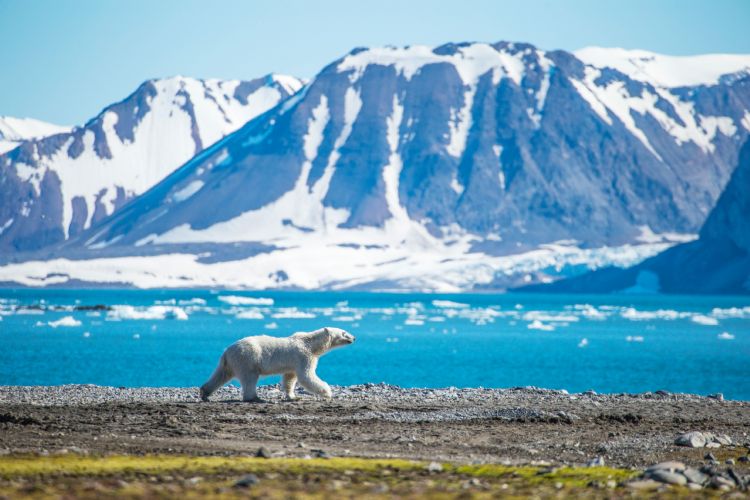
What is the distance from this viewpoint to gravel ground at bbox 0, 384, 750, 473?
68.4 feet

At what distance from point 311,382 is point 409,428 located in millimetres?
4688

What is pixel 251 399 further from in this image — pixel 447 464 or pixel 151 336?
pixel 151 336

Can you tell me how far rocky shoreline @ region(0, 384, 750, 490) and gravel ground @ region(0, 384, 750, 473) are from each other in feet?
0.10

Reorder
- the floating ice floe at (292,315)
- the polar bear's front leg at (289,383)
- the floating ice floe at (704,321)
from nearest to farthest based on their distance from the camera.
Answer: the polar bear's front leg at (289,383)
the floating ice floe at (704,321)
the floating ice floe at (292,315)

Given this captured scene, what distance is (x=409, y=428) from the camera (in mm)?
24328

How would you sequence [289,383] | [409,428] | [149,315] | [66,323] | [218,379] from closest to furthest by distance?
1. [409,428]
2. [218,379]
3. [289,383]
4. [66,323]
5. [149,315]

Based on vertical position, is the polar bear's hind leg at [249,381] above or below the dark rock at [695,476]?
above

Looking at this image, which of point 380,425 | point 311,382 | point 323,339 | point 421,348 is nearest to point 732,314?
point 421,348

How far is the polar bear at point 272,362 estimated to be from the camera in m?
27.9

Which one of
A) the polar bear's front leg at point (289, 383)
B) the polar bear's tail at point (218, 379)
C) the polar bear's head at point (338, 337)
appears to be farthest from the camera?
the polar bear's head at point (338, 337)

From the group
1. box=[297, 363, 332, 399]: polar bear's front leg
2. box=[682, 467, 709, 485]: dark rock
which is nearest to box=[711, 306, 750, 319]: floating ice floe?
box=[297, 363, 332, 399]: polar bear's front leg

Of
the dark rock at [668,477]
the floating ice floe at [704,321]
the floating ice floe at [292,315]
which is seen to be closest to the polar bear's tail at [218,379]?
the dark rock at [668,477]

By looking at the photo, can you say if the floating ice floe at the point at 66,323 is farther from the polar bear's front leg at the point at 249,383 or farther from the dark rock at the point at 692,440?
the dark rock at the point at 692,440

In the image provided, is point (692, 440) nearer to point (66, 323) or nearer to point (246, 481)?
point (246, 481)
